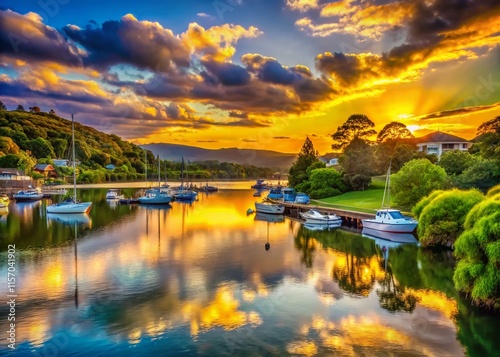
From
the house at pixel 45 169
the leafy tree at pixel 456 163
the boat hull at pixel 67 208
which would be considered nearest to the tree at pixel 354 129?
the leafy tree at pixel 456 163

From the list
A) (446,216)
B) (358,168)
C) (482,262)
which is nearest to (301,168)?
(358,168)

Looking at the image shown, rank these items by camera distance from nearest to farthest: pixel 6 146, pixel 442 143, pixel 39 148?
pixel 442 143, pixel 6 146, pixel 39 148

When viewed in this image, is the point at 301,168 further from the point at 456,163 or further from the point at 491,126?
the point at 491,126

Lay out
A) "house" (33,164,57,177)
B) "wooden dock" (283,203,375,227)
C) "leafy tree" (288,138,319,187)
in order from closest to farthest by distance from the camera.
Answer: "wooden dock" (283,203,375,227) → "leafy tree" (288,138,319,187) → "house" (33,164,57,177)

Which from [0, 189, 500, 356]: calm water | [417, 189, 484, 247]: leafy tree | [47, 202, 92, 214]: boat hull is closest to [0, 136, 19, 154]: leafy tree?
[47, 202, 92, 214]: boat hull

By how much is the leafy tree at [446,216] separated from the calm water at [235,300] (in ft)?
5.53

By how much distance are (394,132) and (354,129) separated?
36.1 feet

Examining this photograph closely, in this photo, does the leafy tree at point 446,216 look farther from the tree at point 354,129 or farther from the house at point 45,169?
the house at point 45,169

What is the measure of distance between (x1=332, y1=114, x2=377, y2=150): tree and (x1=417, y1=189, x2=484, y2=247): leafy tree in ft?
228

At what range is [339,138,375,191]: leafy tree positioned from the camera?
7875 centimetres

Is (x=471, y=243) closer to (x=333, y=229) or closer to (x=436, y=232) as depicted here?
(x=436, y=232)

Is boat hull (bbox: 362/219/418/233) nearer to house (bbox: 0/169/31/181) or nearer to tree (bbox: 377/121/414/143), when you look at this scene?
tree (bbox: 377/121/414/143)

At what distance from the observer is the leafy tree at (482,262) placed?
64.0ft

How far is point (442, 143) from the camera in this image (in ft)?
411
